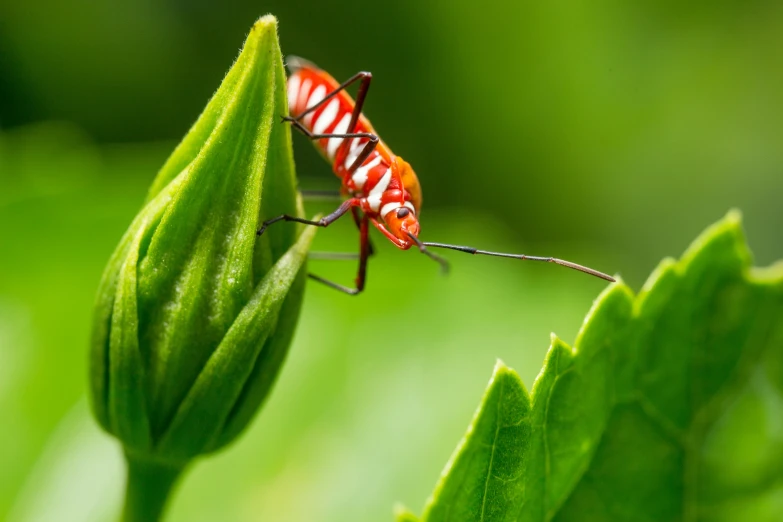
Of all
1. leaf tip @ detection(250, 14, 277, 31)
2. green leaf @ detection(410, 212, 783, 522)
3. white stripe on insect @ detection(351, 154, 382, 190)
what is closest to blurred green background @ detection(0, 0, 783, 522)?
white stripe on insect @ detection(351, 154, 382, 190)

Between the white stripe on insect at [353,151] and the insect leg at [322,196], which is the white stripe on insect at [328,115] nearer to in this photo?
the white stripe on insect at [353,151]

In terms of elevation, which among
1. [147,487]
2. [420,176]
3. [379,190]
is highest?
[379,190]

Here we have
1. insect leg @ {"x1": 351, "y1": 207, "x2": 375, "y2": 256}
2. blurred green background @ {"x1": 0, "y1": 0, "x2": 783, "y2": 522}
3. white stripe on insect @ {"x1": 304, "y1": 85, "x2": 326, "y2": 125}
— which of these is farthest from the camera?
blurred green background @ {"x1": 0, "y1": 0, "x2": 783, "y2": 522}

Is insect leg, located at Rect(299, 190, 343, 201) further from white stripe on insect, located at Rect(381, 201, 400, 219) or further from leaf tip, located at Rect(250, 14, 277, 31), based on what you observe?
leaf tip, located at Rect(250, 14, 277, 31)

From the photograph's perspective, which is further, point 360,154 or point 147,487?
point 360,154

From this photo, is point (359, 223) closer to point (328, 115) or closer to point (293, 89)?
point (328, 115)

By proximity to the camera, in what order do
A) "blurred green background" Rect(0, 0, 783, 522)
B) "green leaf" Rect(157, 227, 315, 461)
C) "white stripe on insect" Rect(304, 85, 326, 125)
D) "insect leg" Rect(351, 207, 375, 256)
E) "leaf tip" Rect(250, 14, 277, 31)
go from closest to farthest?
"leaf tip" Rect(250, 14, 277, 31)
"green leaf" Rect(157, 227, 315, 461)
"white stripe on insect" Rect(304, 85, 326, 125)
"insect leg" Rect(351, 207, 375, 256)
"blurred green background" Rect(0, 0, 783, 522)

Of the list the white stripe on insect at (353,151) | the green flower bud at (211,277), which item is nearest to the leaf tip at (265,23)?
the green flower bud at (211,277)

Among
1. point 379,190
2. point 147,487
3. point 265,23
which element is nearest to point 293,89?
point 379,190
